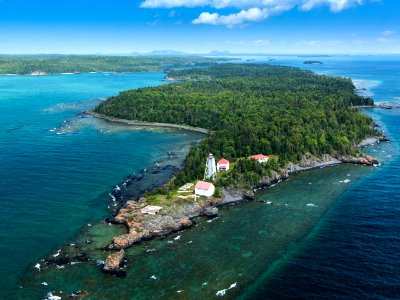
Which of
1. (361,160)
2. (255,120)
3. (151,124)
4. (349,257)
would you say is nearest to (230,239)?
(349,257)

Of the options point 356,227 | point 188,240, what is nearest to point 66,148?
point 188,240

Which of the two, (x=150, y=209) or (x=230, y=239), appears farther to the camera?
(x=150, y=209)

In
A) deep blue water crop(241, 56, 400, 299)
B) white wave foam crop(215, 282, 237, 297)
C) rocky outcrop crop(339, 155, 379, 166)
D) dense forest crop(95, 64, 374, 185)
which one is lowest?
white wave foam crop(215, 282, 237, 297)

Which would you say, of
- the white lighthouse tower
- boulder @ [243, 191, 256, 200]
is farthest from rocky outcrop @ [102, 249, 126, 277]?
the white lighthouse tower

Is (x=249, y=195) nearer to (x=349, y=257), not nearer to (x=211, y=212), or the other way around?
(x=211, y=212)

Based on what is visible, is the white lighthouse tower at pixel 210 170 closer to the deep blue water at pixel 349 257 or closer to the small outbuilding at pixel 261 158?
the small outbuilding at pixel 261 158

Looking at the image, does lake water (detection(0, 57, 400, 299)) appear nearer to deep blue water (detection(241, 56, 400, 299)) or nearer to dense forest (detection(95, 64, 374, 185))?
deep blue water (detection(241, 56, 400, 299))
